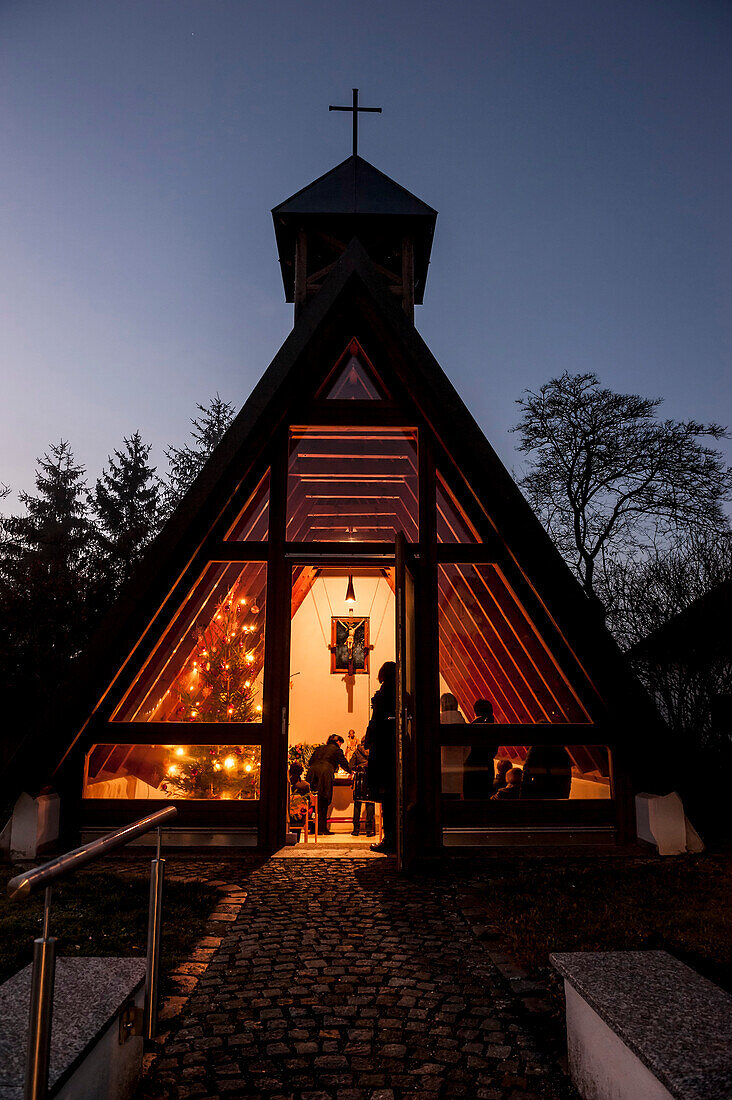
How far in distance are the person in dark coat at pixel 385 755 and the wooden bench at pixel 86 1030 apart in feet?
13.7

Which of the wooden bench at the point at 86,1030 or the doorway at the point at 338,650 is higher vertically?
the doorway at the point at 338,650

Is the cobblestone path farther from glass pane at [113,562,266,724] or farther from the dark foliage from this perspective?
the dark foliage

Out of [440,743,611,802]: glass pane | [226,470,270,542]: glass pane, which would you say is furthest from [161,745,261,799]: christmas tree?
[226,470,270,542]: glass pane

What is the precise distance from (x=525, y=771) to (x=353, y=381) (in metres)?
4.36

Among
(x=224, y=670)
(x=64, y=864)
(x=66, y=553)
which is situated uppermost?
(x=66, y=553)

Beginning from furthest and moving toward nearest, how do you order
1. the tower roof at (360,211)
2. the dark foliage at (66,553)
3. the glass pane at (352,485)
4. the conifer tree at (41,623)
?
1. the conifer tree at (41,623)
2. the dark foliage at (66,553)
3. the tower roof at (360,211)
4. the glass pane at (352,485)

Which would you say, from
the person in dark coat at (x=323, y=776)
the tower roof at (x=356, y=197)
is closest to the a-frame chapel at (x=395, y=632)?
the person in dark coat at (x=323, y=776)

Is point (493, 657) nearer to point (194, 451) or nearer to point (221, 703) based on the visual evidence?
point (221, 703)

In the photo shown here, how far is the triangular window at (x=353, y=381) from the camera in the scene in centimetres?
771

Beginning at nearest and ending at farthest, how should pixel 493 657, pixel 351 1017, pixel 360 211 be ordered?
pixel 351 1017 < pixel 493 657 < pixel 360 211

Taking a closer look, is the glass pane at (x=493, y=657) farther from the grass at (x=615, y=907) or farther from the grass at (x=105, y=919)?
the grass at (x=105, y=919)

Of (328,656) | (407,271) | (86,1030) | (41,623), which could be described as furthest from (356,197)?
(41,623)

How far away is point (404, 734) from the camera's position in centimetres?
590

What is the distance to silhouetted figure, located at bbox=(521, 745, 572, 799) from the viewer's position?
21.7 feet
